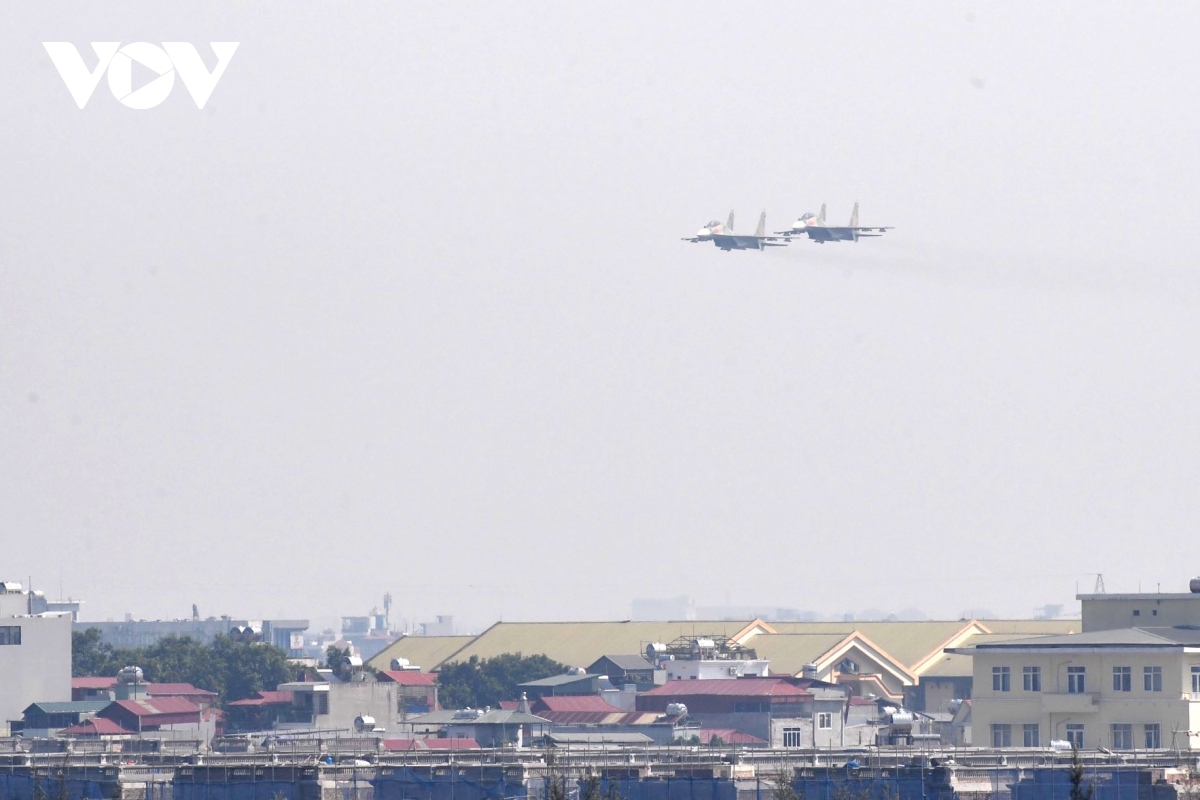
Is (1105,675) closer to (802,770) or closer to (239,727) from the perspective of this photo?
(802,770)

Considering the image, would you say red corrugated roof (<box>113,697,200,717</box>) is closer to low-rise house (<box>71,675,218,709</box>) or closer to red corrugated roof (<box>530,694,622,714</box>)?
low-rise house (<box>71,675,218,709</box>)

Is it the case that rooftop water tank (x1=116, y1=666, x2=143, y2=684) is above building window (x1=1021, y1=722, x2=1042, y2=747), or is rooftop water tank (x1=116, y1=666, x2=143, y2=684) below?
above

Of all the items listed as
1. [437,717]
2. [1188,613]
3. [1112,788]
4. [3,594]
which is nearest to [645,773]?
[1112,788]

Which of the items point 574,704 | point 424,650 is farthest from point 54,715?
point 424,650

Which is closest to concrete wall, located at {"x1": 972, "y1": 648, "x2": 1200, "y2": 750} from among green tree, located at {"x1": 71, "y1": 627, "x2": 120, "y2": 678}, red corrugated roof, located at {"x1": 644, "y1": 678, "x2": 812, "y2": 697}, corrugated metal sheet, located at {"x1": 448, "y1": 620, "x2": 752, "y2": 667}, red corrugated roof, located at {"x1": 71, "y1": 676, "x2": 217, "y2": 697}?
red corrugated roof, located at {"x1": 644, "y1": 678, "x2": 812, "y2": 697}

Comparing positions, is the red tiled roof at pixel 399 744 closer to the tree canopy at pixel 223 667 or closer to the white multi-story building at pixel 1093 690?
the white multi-story building at pixel 1093 690

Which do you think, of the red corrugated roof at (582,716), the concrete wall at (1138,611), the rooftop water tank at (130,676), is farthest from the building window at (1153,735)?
the rooftop water tank at (130,676)

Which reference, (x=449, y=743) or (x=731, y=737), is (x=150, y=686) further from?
(x=449, y=743)
